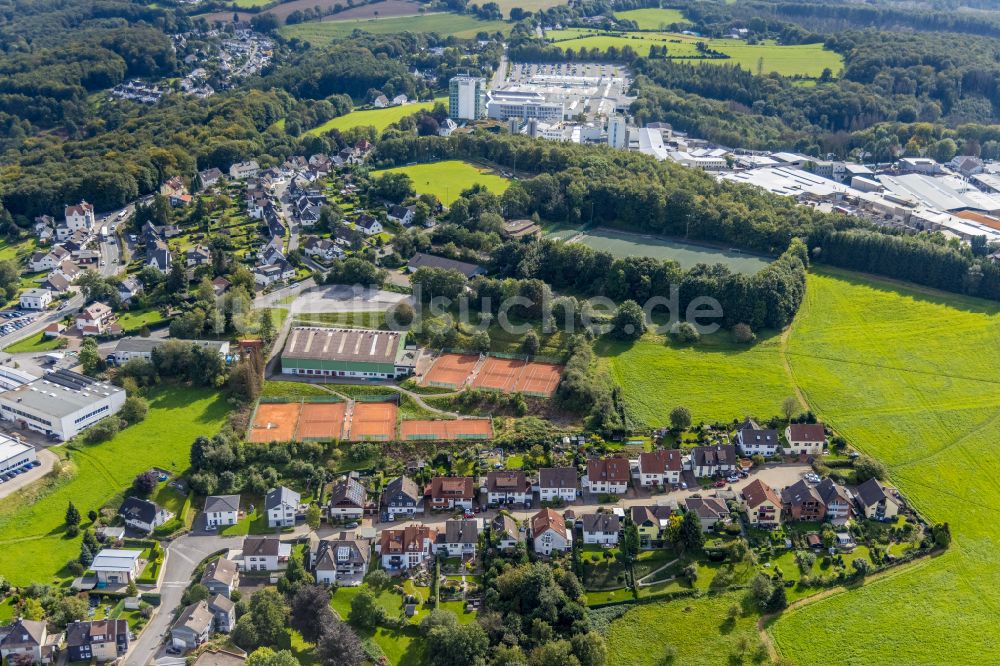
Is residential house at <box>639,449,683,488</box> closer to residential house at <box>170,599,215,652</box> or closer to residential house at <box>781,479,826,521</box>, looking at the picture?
residential house at <box>781,479,826,521</box>

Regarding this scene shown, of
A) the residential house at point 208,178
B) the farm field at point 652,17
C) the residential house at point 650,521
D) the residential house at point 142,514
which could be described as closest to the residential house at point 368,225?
the residential house at point 208,178

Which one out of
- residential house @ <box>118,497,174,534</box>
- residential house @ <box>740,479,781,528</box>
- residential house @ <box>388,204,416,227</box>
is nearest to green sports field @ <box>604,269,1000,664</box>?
residential house @ <box>740,479,781,528</box>

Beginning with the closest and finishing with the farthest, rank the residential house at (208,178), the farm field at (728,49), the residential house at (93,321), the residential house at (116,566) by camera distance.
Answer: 1. the residential house at (116,566)
2. the residential house at (93,321)
3. the residential house at (208,178)
4. the farm field at (728,49)

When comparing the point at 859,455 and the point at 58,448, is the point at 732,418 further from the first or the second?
the point at 58,448

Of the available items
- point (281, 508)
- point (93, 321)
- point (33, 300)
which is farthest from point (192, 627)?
point (33, 300)

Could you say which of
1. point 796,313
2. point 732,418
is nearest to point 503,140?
point 796,313

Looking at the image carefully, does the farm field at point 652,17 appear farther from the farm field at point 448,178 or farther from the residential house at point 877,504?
the residential house at point 877,504
